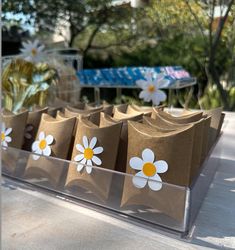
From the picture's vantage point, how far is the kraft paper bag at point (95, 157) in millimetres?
1818

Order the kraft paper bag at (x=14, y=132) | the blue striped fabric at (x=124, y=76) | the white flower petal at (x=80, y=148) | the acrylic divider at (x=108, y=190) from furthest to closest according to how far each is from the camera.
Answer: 1. the blue striped fabric at (x=124, y=76)
2. the kraft paper bag at (x=14, y=132)
3. the white flower petal at (x=80, y=148)
4. the acrylic divider at (x=108, y=190)

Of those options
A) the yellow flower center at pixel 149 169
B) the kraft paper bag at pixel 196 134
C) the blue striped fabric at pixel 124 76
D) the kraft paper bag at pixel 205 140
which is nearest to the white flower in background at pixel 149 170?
the yellow flower center at pixel 149 169

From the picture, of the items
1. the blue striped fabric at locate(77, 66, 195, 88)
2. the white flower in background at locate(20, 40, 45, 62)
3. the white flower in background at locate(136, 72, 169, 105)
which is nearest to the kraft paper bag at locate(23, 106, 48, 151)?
the white flower in background at locate(136, 72, 169, 105)

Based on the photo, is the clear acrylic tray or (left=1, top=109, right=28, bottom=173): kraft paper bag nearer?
the clear acrylic tray

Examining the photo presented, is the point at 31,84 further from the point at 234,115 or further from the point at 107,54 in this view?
the point at 107,54

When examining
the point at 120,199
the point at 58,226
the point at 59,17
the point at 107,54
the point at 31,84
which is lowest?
A: the point at 58,226

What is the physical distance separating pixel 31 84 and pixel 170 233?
9.03 ft

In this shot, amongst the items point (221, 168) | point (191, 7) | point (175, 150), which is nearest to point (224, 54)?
point (191, 7)

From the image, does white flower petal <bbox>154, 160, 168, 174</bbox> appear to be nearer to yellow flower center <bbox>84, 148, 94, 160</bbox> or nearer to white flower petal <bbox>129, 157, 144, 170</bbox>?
white flower petal <bbox>129, 157, 144, 170</bbox>

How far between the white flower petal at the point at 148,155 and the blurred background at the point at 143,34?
396cm

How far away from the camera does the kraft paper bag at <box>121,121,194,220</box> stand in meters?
1.59

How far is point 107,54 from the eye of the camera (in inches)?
391

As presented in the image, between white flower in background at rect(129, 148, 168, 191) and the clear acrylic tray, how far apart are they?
0.04 meters

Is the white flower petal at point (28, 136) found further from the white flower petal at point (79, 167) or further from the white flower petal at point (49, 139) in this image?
the white flower petal at point (79, 167)
